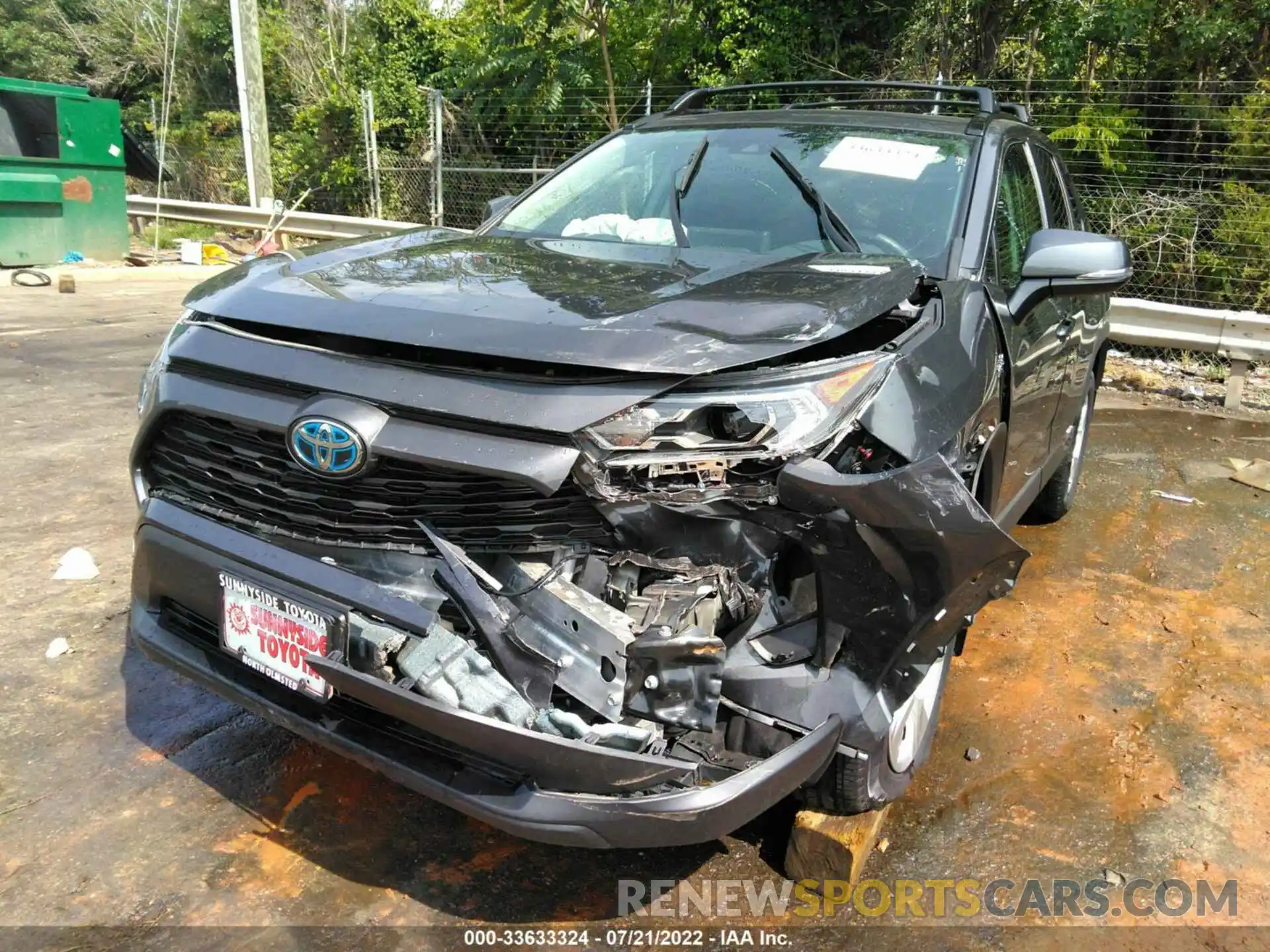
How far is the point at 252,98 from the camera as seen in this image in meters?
13.2

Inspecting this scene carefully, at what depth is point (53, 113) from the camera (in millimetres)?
11109

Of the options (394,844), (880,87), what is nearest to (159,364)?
(394,844)

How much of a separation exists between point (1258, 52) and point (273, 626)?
10.5 metres

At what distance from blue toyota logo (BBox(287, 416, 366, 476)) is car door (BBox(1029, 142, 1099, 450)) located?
8.56 ft

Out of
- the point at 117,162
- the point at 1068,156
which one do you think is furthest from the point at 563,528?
the point at 117,162

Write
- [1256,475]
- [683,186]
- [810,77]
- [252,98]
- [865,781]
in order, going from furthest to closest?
[252,98], [810,77], [1256,475], [683,186], [865,781]

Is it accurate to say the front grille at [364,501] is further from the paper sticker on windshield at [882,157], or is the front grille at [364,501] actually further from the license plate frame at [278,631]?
the paper sticker on windshield at [882,157]

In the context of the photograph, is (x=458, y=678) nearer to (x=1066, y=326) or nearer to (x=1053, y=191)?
(x=1066, y=326)

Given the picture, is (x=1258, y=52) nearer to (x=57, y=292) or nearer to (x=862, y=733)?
(x=862, y=733)

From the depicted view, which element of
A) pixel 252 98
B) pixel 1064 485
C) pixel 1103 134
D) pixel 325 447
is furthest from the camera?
pixel 252 98

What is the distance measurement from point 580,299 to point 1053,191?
112 inches

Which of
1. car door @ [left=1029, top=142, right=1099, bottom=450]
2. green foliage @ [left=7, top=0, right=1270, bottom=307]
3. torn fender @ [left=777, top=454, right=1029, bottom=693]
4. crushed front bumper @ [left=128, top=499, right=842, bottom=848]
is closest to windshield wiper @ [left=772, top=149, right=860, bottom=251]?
car door @ [left=1029, top=142, right=1099, bottom=450]

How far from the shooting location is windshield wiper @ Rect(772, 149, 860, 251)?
2.94 m

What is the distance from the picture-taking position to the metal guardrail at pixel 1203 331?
23.2ft
